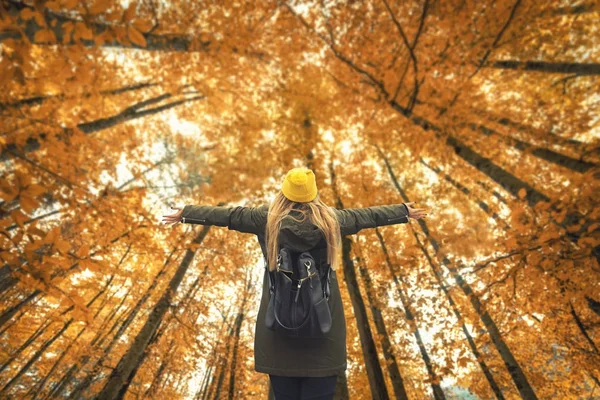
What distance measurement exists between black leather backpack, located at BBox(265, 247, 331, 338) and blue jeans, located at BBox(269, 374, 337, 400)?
1.38ft

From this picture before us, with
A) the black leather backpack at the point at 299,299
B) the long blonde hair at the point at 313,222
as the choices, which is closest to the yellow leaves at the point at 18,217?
the long blonde hair at the point at 313,222

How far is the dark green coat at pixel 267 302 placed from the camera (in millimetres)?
1965

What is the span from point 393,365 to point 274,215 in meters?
5.47

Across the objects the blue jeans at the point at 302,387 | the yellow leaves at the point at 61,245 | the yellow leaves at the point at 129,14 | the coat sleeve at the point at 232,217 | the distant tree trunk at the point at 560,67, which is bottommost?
the blue jeans at the point at 302,387

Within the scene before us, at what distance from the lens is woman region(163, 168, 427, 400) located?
1978 millimetres

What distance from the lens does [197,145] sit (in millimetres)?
11234

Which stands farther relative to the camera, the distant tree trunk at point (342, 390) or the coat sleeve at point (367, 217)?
the distant tree trunk at point (342, 390)

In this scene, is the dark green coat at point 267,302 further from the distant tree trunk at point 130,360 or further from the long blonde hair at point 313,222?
the distant tree trunk at point 130,360

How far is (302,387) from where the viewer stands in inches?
82.7

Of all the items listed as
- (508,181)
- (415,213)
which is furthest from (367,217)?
(508,181)

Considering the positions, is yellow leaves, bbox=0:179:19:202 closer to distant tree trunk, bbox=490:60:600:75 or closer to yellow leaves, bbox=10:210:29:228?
yellow leaves, bbox=10:210:29:228

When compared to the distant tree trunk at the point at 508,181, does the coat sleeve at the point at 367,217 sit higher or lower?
lower

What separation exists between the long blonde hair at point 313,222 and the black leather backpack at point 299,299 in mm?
94

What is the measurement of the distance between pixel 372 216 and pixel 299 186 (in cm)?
63
